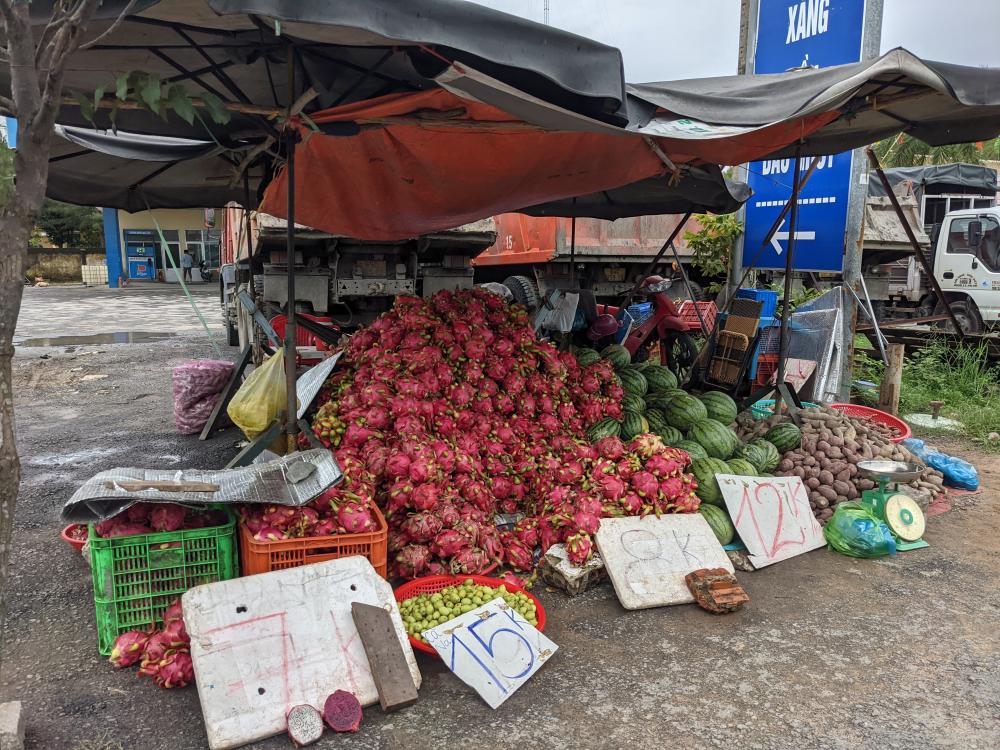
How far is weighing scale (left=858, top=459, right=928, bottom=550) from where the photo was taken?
14.4ft

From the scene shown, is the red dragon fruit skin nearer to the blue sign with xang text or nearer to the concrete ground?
the concrete ground

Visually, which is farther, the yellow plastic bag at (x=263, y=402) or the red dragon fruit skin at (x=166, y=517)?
the yellow plastic bag at (x=263, y=402)

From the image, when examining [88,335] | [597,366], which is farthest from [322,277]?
[88,335]

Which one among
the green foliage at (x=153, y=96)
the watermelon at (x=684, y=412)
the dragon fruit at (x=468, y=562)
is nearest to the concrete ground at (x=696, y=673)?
the dragon fruit at (x=468, y=562)

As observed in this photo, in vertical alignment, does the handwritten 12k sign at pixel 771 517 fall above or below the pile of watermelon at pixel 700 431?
below

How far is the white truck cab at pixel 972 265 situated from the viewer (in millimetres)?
12633

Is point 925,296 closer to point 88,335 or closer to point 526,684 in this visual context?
point 526,684

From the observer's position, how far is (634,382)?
561 centimetres

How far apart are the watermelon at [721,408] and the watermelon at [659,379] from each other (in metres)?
0.30

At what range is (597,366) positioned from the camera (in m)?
5.25

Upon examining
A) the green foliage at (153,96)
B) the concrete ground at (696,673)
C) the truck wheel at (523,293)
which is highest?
the green foliage at (153,96)

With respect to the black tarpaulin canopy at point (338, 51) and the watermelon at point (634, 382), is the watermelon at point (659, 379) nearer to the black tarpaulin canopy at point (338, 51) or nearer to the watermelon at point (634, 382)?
the watermelon at point (634, 382)

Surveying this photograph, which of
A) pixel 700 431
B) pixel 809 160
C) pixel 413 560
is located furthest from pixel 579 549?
pixel 809 160

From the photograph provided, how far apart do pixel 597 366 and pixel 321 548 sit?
2.71 meters
